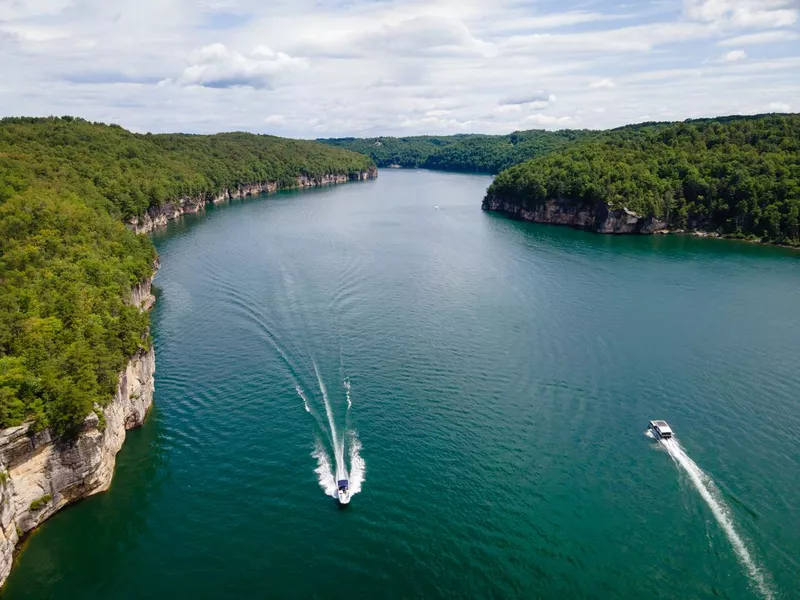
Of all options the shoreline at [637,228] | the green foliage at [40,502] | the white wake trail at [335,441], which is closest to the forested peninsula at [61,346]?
the green foliage at [40,502]

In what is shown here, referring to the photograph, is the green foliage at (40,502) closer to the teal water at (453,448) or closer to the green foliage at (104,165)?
the teal water at (453,448)

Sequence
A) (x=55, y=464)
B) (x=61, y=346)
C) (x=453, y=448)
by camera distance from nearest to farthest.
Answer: (x=55, y=464)
(x=61, y=346)
(x=453, y=448)

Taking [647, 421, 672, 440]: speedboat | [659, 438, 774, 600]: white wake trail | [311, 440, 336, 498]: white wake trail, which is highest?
[647, 421, 672, 440]: speedboat

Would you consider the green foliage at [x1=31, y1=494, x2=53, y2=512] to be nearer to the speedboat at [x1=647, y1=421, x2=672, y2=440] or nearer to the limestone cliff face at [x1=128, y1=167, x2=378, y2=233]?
the speedboat at [x1=647, y1=421, x2=672, y2=440]

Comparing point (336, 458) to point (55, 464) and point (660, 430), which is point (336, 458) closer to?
point (55, 464)

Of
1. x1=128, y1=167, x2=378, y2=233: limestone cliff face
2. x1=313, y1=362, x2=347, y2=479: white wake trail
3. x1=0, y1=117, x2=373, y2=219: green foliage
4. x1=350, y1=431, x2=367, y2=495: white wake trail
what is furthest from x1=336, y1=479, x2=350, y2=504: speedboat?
x1=128, y1=167, x2=378, y2=233: limestone cliff face

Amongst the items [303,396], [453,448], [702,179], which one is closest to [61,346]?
[303,396]
